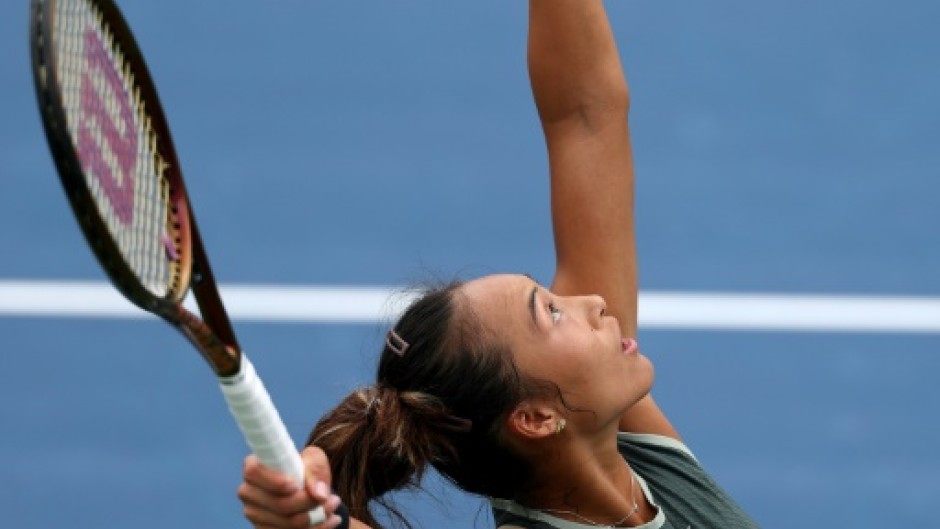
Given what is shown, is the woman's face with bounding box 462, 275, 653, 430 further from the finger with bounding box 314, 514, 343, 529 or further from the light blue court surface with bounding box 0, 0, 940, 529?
the light blue court surface with bounding box 0, 0, 940, 529

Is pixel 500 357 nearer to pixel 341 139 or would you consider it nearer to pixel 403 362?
pixel 403 362

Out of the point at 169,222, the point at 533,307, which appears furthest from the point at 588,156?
the point at 169,222

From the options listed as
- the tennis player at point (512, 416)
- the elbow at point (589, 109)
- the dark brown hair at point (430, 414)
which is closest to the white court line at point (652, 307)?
the elbow at point (589, 109)

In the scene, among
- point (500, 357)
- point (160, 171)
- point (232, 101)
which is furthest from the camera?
point (232, 101)

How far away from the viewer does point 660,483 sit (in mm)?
3363

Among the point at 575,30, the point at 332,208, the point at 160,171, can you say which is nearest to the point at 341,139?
the point at 332,208

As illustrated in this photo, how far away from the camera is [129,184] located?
2.69m

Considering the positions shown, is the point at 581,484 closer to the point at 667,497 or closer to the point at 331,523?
the point at 667,497

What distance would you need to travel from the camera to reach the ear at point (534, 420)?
3.14m

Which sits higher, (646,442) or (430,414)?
(646,442)

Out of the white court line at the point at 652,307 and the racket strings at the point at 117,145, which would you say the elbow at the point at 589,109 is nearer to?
the racket strings at the point at 117,145

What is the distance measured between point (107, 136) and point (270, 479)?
1.70 feet

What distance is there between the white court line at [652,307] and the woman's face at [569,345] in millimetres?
2721

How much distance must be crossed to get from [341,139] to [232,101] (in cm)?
42
